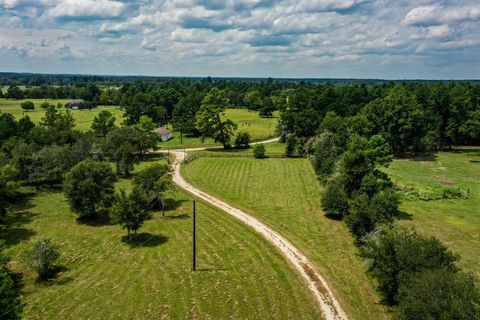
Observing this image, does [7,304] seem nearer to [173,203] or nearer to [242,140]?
[173,203]

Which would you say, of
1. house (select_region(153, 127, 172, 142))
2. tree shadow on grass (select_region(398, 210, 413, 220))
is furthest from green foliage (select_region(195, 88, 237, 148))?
tree shadow on grass (select_region(398, 210, 413, 220))

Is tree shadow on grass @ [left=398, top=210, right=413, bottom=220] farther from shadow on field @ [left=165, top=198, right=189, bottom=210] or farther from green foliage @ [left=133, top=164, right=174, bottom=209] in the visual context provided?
green foliage @ [left=133, top=164, right=174, bottom=209]

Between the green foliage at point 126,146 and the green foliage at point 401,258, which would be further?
the green foliage at point 126,146

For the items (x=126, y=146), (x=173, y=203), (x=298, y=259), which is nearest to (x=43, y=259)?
(x=173, y=203)

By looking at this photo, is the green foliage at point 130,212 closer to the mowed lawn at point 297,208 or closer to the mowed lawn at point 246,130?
the mowed lawn at point 297,208

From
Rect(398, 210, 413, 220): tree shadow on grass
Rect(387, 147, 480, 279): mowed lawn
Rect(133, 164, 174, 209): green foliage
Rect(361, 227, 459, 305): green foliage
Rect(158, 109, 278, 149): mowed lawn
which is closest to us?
Rect(361, 227, 459, 305): green foliage

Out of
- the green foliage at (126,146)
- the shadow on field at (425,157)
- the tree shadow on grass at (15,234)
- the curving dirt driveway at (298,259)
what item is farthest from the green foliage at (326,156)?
the tree shadow on grass at (15,234)
